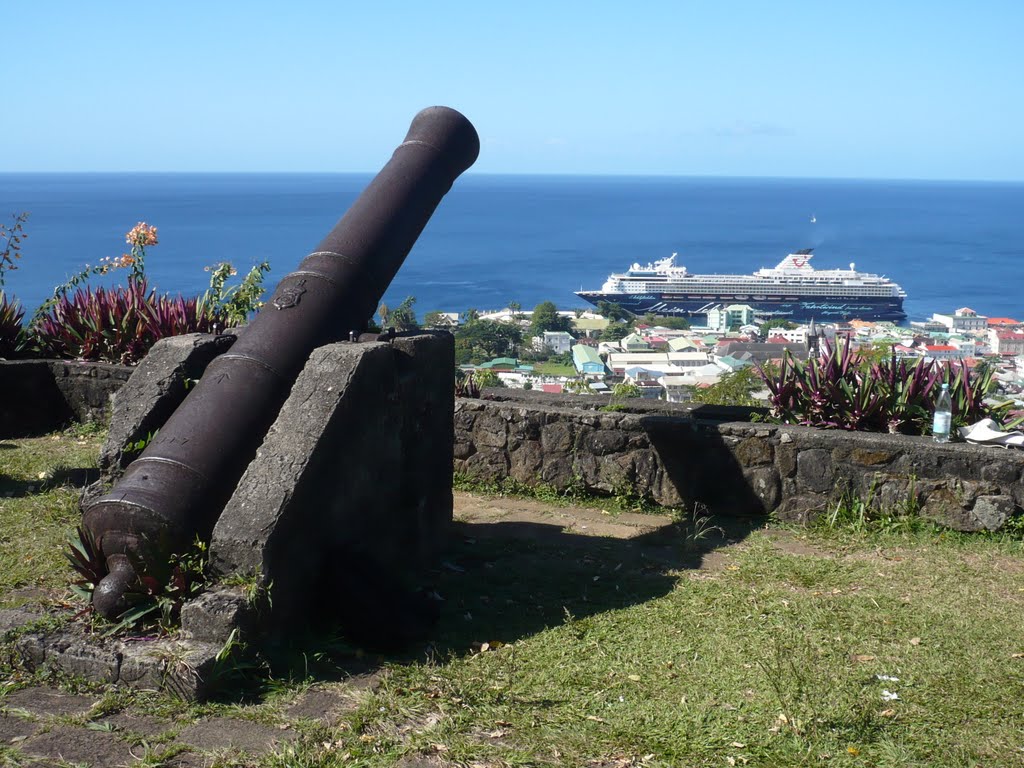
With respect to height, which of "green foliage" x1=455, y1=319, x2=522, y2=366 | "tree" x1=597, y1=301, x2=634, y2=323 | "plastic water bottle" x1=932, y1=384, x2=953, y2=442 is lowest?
"tree" x1=597, y1=301, x2=634, y2=323

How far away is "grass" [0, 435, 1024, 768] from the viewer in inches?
142

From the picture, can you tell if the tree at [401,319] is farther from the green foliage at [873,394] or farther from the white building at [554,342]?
the white building at [554,342]

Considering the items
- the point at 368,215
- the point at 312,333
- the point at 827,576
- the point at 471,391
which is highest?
the point at 368,215

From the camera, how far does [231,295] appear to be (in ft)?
33.4

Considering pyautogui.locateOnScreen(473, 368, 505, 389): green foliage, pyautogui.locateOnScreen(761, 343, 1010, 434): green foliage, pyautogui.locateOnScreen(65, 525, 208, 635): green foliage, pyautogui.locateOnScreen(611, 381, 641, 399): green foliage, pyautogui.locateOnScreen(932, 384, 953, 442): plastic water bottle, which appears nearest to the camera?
pyautogui.locateOnScreen(65, 525, 208, 635): green foliage

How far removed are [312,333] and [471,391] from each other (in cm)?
326

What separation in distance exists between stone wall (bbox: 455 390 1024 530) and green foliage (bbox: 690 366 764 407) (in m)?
2.28

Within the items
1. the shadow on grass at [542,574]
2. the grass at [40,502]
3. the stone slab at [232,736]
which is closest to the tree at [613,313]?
the grass at [40,502]

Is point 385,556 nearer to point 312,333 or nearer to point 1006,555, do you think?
point 312,333

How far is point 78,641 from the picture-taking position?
406 cm

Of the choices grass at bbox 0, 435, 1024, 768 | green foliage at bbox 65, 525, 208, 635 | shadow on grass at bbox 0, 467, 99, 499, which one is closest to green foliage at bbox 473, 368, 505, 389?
grass at bbox 0, 435, 1024, 768

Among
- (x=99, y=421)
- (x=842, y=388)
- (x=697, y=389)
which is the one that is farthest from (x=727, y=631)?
(x=697, y=389)

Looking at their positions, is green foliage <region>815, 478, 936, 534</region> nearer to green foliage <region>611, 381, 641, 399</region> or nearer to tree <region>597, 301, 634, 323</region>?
green foliage <region>611, 381, 641, 399</region>

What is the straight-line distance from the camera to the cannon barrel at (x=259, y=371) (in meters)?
4.20
